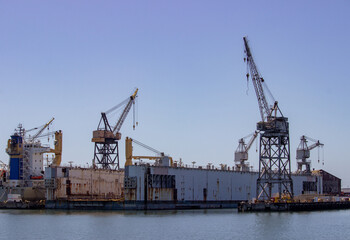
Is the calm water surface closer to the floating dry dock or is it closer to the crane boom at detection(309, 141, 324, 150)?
the floating dry dock

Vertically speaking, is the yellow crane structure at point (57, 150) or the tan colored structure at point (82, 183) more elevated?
the yellow crane structure at point (57, 150)

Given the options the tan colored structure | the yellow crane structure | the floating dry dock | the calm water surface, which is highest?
the yellow crane structure

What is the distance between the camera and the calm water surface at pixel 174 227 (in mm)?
56062

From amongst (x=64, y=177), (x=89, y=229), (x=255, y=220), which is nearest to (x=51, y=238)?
(x=89, y=229)

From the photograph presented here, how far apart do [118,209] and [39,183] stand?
892 inches

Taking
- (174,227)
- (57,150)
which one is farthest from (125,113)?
(174,227)

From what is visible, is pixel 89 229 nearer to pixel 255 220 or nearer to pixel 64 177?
pixel 255 220

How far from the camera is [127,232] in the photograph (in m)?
58.0

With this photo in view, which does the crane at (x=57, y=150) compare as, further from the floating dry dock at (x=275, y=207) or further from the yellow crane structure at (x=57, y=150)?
the floating dry dock at (x=275, y=207)

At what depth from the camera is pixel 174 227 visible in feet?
207

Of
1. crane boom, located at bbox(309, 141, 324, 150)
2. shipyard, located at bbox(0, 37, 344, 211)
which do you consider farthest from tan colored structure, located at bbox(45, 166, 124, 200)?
crane boom, located at bbox(309, 141, 324, 150)

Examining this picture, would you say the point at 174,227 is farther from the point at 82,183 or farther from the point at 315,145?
the point at 315,145

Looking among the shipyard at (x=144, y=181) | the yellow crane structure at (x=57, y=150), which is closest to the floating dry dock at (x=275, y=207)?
the shipyard at (x=144, y=181)

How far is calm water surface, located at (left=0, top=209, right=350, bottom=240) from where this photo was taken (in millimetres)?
56062
